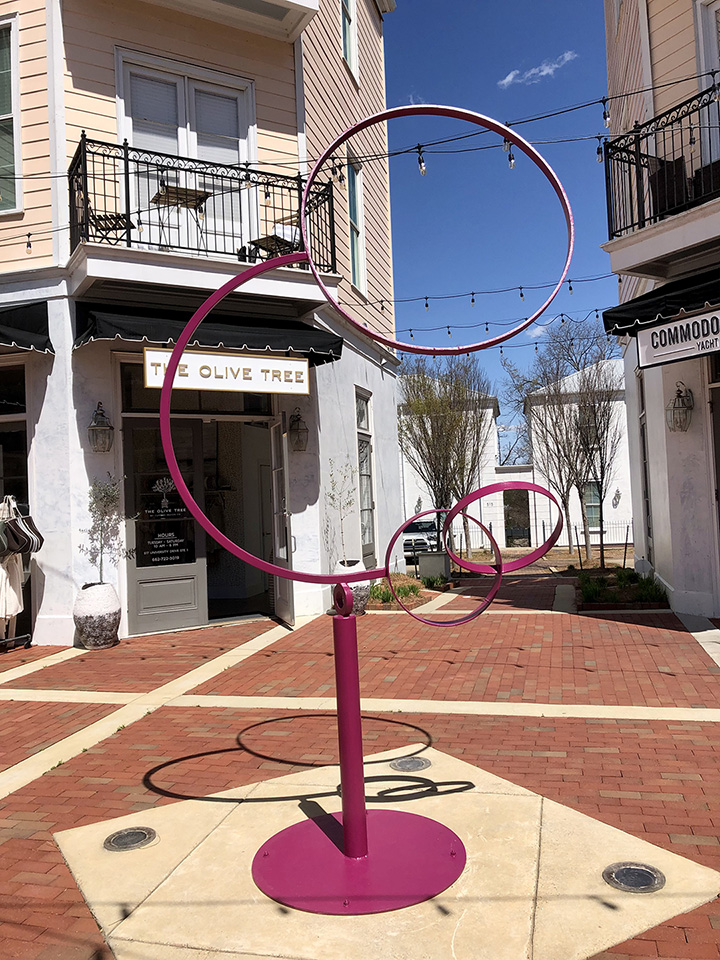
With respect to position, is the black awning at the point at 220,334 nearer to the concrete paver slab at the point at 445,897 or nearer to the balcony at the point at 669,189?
the balcony at the point at 669,189

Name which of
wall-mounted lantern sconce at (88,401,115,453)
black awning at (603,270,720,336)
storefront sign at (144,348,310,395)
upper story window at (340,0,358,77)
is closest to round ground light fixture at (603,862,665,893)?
black awning at (603,270,720,336)

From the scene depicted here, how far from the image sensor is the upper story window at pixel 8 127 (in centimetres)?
992

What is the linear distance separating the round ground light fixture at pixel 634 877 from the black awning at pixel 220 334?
7267 mm

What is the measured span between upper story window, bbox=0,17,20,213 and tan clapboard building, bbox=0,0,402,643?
4 centimetres

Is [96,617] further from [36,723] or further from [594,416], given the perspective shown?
[594,416]

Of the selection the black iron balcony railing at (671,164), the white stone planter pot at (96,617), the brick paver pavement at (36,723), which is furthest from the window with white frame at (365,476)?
the brick paver pavement at (36,723)

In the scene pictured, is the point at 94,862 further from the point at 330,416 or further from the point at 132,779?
the point at 330,416

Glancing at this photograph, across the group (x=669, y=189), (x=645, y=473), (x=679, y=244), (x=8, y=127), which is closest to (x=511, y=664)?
(x=679, y=244)

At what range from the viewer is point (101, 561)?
9.70 m

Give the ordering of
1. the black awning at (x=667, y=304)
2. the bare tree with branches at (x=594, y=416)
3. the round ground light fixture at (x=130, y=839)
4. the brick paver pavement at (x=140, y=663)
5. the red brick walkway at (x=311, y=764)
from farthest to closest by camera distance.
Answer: the bare tree with branches at (x=594, y=416) → the black awning at (x=667, y=304) → the brick paver pavement at (x=140, y=663) → the round ground light fixture at (x=130, y=839) → the red brick walkway at (x=311, y=764)

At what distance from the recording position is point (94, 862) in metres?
3.72

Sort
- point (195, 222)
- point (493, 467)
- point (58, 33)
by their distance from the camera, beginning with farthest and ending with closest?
point (493, 467) → point (195, 222) → point (58, 33)

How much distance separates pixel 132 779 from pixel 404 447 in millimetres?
22840

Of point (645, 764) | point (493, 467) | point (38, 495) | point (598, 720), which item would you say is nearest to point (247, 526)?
point (38, 495)
